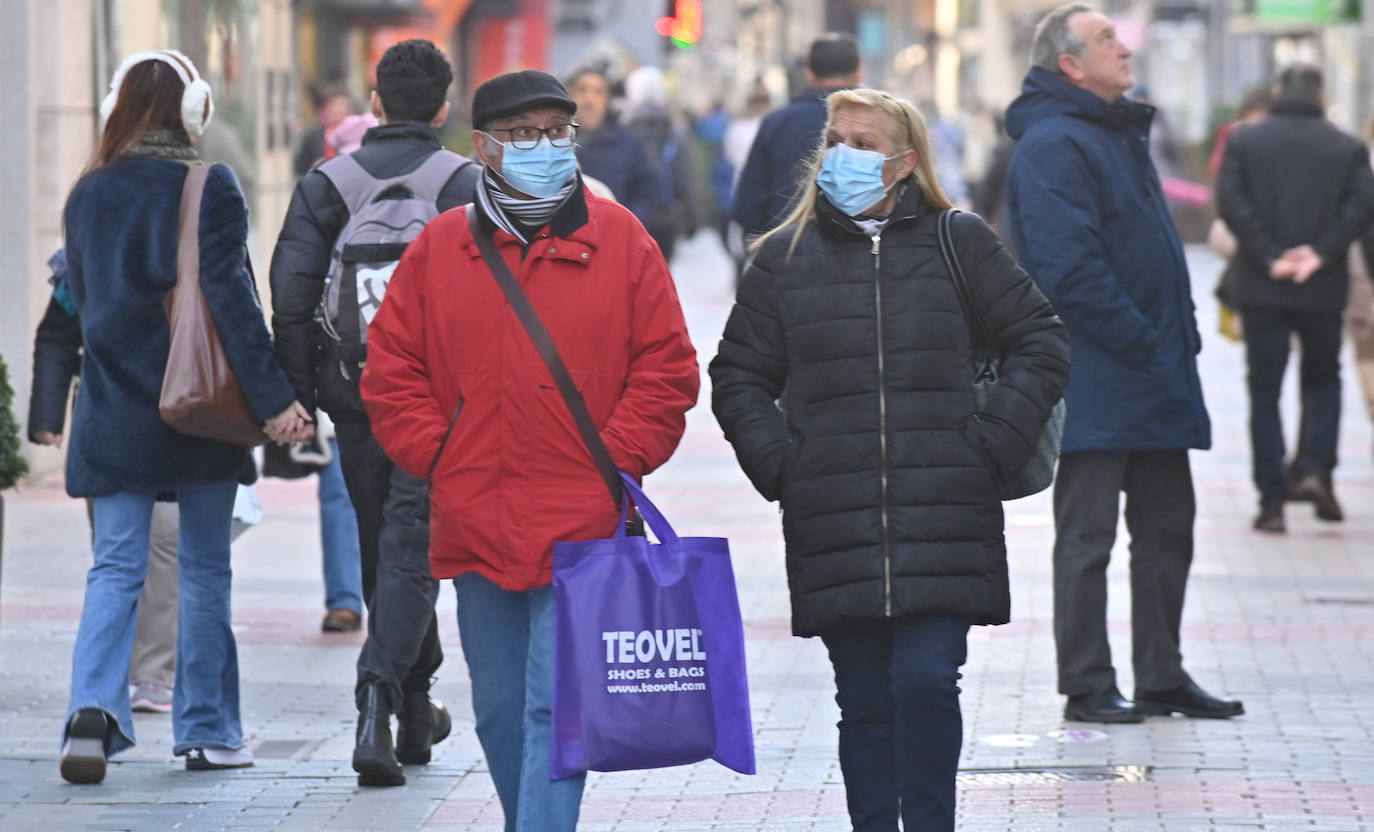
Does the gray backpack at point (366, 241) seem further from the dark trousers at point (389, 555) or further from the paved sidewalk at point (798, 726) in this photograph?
the paved sidewalk at point (798, 726)

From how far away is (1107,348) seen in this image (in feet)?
23.1

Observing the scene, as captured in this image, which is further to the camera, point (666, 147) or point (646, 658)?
→ point (666, 147)

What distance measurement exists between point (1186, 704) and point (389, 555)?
2.40 metres

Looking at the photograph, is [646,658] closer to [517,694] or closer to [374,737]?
[517,694]

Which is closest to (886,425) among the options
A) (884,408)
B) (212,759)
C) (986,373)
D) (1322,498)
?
(884,408)

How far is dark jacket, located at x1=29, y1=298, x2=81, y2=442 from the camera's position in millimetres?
6832

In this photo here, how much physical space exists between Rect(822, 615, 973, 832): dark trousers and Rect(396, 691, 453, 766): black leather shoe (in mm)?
1822

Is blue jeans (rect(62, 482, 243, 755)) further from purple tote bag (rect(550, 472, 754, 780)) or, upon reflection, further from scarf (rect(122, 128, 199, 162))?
purple tote bag (rect(550, 472, 754, 780))

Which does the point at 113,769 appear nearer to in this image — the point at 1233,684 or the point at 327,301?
the point at 327,301

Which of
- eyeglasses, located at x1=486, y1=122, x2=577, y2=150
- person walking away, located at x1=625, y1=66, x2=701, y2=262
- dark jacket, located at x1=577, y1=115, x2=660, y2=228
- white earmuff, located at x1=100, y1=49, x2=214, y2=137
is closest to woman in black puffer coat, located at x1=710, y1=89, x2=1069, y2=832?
eyeglasses, located at x1=486, y1=122, x2=577, y2=150

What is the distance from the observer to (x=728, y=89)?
72.2 m

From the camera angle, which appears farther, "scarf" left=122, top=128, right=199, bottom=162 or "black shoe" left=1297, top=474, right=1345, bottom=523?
"black shoe" left=1297, top=474, right=1345, bottom=523

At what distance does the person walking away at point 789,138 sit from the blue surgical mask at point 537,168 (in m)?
4.64

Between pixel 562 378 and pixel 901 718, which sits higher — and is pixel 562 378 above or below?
above
